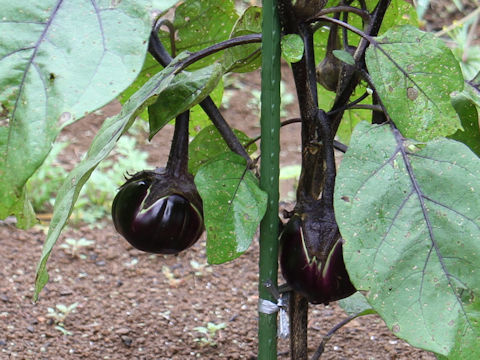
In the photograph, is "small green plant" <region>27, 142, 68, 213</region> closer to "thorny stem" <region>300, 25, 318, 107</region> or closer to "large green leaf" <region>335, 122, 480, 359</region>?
"thorny stem" <region>300, 25, 318, 107</region>

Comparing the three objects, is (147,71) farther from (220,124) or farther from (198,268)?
(198,268)

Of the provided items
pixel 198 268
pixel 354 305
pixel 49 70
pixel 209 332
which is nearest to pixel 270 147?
pixel 49 70

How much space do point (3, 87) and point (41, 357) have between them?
2.55ft

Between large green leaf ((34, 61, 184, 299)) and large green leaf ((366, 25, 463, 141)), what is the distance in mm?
216

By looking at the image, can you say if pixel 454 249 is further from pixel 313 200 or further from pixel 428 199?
pixel 313 200

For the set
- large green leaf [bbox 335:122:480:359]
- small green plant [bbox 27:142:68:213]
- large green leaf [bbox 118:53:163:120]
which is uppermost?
small green plant [bbox 27:142:68:213]

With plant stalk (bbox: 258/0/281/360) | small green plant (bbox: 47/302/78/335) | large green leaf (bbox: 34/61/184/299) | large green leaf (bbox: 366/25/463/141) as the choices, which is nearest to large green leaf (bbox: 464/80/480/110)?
large green leaf (bbox: 366/25/463/141)

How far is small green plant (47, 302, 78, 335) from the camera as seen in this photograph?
1.31 metres

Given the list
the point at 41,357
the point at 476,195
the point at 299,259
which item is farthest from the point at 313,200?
the point at 41,357

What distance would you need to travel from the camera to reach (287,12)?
0.71 meters

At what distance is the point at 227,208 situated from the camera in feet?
2.33

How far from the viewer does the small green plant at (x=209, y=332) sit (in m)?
1.27

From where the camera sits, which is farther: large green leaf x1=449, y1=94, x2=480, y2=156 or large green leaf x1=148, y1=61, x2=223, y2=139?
large green leaf x1=449, y1=94, x2=480, y2=156

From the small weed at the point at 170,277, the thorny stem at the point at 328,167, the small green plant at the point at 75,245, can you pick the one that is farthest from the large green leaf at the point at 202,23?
the small green plant at the point at 75,245
